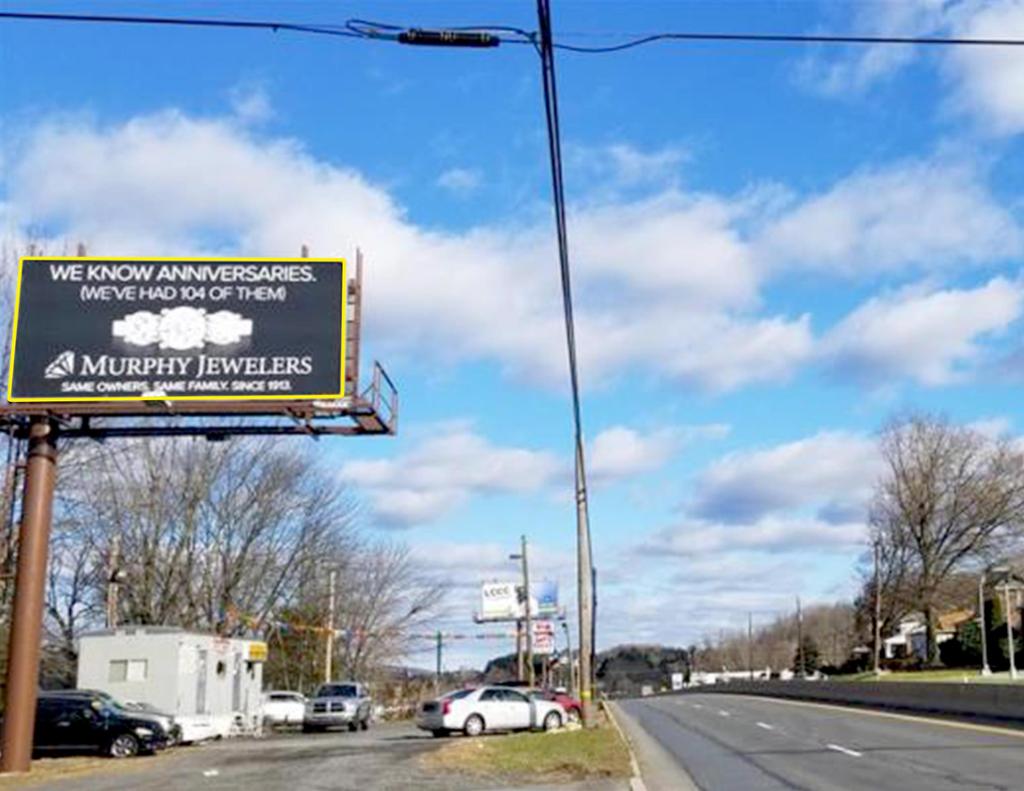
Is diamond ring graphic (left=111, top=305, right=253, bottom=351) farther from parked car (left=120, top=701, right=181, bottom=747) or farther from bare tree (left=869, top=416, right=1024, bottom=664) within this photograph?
bare tree (left=869, top=416, right=1024, bottom=664)

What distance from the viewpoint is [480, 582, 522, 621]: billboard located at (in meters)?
102

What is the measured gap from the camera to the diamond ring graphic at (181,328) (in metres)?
24.6

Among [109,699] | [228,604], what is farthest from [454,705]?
[228,604]

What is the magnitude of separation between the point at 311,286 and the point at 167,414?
13.0 feet

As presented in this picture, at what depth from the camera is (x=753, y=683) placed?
7381 centimetres

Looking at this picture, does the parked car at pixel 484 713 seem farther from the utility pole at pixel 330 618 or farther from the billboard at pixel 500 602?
the billboard at pixel 500 602

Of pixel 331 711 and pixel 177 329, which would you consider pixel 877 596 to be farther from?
pixel 177 329

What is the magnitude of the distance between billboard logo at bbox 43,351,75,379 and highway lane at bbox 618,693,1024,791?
13805 mm

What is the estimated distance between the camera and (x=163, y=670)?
32594 millimetres

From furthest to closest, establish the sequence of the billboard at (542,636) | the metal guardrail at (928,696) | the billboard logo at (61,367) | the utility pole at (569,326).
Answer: the billboard at (542,636) < the metal guardrail at (928,696) < the billboard logo at (61,367) < the utility pole at (569,326)

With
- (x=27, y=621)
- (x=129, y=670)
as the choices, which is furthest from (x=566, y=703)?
(x=27, y=621)

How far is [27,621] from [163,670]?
34.2 ft

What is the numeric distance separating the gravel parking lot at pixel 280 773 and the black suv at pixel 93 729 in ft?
2.38

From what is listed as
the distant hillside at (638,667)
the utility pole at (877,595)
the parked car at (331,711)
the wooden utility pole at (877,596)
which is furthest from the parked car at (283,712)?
the distant hillside at (638,667)
